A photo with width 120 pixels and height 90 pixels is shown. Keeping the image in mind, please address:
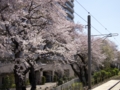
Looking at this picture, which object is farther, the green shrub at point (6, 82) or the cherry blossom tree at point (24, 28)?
the green shrub at point (6, 82)

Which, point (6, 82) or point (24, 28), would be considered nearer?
point (24, 28)

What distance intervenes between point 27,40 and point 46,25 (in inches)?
95.2

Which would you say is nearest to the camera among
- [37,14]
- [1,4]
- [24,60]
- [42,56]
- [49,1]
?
[1,4]

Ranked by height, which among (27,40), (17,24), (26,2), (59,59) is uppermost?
(26,2)

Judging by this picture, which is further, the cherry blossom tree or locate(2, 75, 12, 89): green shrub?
locate(2, 75, 12, 89): green shrub

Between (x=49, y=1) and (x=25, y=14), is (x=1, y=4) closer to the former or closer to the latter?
(x=25, y=14)

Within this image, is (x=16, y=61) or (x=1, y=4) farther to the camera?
(x=16, y=61)

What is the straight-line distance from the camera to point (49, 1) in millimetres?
13820

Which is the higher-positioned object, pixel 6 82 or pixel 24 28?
pixel 24 28

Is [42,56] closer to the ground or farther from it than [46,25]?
closer to the ground

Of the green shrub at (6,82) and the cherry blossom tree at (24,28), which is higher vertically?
the cherry blossom tree at (24,28)

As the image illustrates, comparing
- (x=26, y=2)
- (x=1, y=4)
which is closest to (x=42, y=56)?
(x=26, y=2)

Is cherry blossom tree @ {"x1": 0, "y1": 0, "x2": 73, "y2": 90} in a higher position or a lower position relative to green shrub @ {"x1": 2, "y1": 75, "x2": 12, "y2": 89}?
higher

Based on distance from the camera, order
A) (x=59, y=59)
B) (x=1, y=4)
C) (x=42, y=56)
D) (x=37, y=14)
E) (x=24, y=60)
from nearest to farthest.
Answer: (x=1, y=4) → (x=24, y=60) → (x=37, y=14) → (x=42, y=56) → (x=59, y=59)
